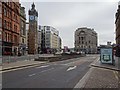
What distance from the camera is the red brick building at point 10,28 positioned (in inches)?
2739

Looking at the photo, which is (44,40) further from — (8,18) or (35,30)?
(8,18)

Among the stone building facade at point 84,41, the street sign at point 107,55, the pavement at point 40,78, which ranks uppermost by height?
the stone building facade at point 84,41

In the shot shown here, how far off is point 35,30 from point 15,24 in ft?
207

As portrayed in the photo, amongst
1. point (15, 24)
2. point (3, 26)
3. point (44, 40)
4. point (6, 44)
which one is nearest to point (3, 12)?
point (3, 26)

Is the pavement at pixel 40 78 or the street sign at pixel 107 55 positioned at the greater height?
the street sign at pixel 107 55

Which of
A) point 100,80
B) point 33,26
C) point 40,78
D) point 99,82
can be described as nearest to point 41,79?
point 40,78

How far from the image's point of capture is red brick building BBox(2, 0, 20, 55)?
69562mm

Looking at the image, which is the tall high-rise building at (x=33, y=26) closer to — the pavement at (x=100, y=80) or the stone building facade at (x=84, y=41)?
the stone building facade at (x=84, y=41)

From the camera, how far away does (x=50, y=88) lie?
12.6 meters

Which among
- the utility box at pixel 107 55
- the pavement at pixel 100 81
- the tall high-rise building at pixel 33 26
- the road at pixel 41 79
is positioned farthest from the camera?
the tall high-rise building at pixel 33 26

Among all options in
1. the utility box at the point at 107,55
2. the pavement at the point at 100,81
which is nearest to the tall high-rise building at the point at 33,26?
the utility box at the point at 107,55

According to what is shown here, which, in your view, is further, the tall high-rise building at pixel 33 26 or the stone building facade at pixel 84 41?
the stone building facade at pixel 84 41

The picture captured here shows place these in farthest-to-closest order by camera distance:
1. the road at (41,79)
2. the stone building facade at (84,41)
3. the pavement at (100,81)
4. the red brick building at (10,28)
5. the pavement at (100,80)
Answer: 1. the stone building facade at (84,41)
2. the red brick building at (10,28)
3. the road at (41,79)
4. the pavement at (100,80)
5. the pavement at (100,81)

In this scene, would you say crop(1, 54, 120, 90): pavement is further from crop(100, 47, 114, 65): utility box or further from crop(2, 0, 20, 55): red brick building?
crop(2, 0, 20, 55): red brick building
